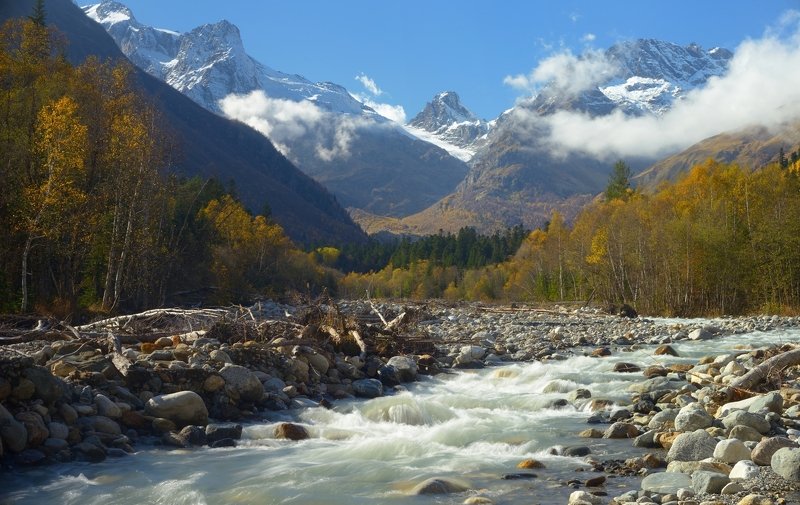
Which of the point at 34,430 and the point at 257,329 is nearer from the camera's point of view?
the point at 34,430

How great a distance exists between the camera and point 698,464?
8508 millimetres

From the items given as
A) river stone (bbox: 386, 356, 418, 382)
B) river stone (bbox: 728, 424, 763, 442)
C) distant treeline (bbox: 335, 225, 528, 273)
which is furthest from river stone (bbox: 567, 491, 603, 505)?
distant treeline (bbox: 335, 225, 528, 273)

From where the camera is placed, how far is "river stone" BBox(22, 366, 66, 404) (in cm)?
1027

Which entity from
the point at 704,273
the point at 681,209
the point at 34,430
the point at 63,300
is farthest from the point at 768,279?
the point at 34,430

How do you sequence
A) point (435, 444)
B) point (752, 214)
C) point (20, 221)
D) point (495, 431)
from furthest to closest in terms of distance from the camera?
point (752, 214) → point (20, 221) → point (495, 431) → point (435, 444)

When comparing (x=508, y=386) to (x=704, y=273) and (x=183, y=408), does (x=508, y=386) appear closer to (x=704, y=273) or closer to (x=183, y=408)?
(x=183, y=408)

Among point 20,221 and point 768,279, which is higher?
point 20,221

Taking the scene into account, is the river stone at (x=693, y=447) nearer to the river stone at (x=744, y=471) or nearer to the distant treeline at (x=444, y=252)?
the river stone at (x=744, y=471)

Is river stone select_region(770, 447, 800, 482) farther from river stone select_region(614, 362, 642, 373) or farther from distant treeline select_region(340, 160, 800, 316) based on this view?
distant treeline select_region(340, 160, 800, 316)

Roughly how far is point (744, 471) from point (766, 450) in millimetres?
713

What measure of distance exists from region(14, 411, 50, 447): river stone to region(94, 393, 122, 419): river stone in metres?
1.21

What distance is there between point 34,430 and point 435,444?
6.12m

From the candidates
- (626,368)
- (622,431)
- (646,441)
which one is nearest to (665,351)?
(626,368)

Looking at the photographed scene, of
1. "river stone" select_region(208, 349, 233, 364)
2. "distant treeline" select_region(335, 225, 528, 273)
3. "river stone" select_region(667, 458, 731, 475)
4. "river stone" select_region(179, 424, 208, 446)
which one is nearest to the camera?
"river stone" select_region(667, 458, 731, 475)
